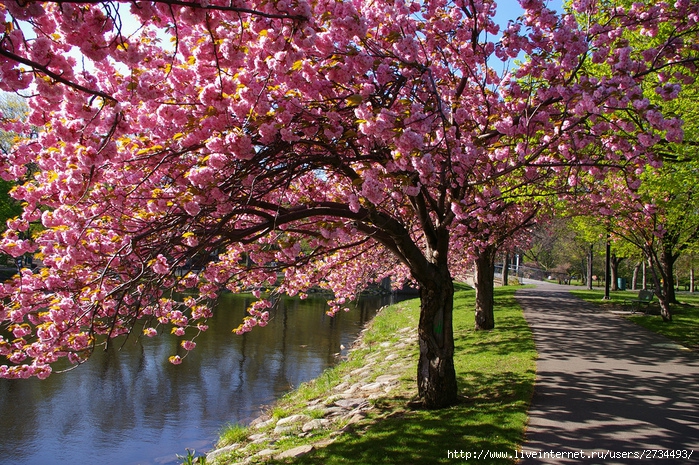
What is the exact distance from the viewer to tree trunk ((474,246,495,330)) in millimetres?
14422

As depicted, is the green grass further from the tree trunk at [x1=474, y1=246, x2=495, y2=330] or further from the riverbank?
the tree trunk at [x1=474, y1=246, x2=495, y2=330]

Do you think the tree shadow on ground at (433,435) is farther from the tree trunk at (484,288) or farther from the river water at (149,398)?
the tree trunk at (484,288)

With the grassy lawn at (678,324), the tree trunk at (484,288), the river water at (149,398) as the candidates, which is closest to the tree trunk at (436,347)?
the river water at (149,398)

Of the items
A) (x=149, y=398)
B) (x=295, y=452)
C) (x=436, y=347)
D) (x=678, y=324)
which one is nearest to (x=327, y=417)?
(x=295, y=452)

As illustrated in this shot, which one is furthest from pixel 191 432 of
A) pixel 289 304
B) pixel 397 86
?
pixel 289 304

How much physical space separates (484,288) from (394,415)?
311 inches

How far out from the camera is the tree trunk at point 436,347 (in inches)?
292

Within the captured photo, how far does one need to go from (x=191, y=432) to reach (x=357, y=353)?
23.1 feet

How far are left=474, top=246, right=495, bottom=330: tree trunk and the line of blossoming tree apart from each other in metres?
7.04

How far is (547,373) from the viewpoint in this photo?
888cm

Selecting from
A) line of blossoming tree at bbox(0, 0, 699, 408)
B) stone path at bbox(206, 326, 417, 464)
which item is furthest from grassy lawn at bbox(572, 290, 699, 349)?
line of blossoming tree at bbox(0, 0, 699, 408)

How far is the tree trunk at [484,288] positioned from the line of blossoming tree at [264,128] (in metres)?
7.04

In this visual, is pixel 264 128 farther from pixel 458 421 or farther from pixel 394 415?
pixel 394 415

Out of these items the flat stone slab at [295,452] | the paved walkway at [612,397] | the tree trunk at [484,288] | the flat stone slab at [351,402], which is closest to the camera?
the paved walkway at [612,397]
